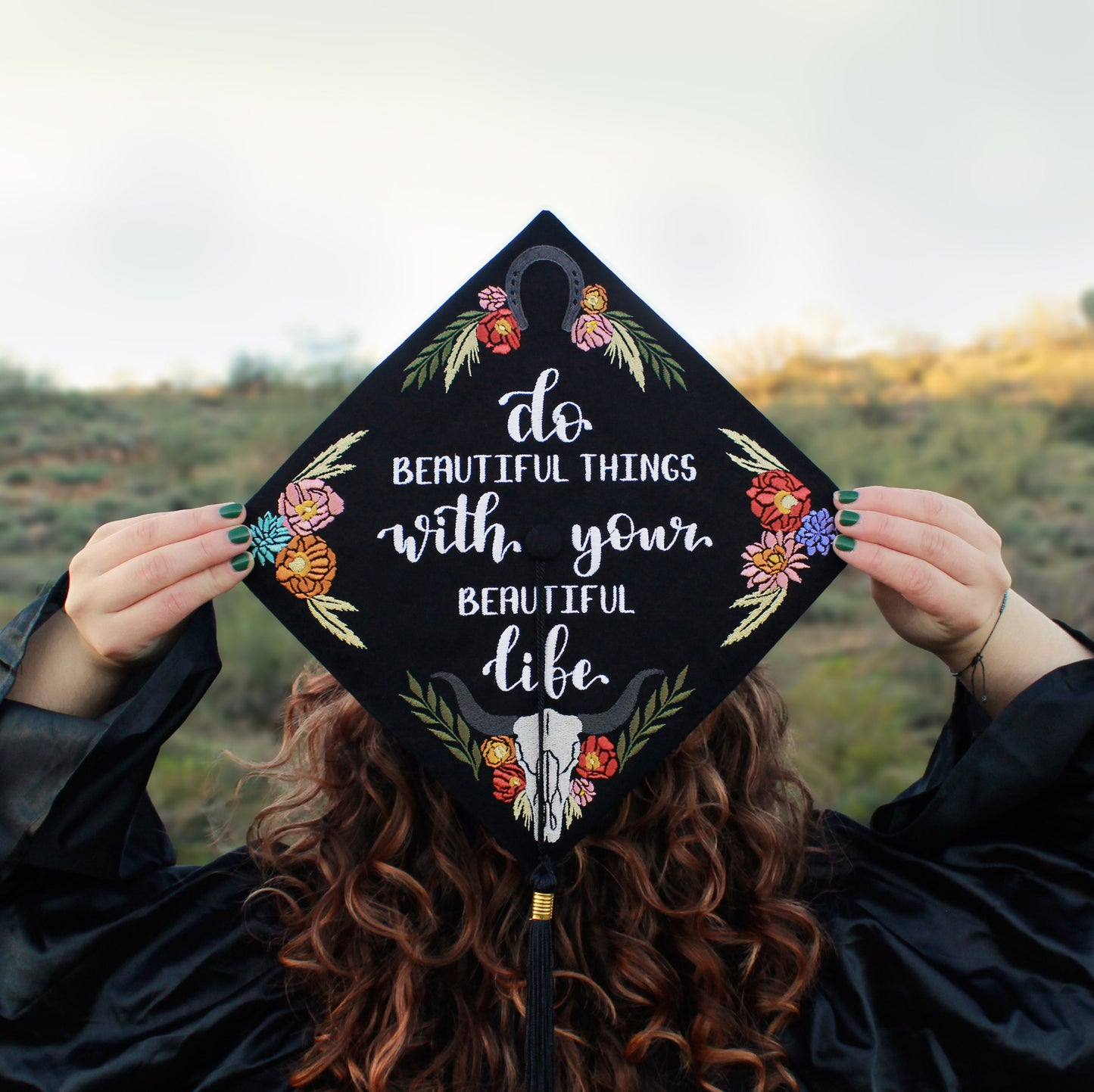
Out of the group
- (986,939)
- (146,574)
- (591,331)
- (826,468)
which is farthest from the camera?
(826,468)

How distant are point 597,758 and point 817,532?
1.54 feet

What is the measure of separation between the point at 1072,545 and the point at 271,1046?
11.4 meters

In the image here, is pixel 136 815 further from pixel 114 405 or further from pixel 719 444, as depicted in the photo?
pixel 114 405

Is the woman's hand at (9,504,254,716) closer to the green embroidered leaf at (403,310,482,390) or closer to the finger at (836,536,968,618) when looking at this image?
the green embroidered leaf at (403,310,482,390)

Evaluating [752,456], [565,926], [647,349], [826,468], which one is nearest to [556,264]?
[647,349]

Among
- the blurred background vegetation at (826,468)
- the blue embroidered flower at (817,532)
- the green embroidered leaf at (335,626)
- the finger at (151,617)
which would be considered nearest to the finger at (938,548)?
the blue embroidered flower at (817,532)

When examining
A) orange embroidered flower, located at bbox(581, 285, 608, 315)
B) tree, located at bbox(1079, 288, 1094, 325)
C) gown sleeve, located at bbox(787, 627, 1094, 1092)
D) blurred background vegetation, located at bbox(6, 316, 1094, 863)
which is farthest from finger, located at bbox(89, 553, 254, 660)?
tree, located at bbox(1079, 288, 1094, 325)

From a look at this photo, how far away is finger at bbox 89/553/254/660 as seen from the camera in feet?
4.10

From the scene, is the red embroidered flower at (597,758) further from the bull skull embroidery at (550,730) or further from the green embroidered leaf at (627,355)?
the green embroidered leaf at (627,355)

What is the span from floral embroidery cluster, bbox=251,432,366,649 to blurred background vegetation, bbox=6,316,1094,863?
15.8ft

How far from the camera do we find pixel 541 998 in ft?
4.08

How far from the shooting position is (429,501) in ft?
4.62

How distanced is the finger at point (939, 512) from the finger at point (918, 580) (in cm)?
6

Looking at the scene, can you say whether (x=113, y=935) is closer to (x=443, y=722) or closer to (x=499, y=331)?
(x=443, y=722)
